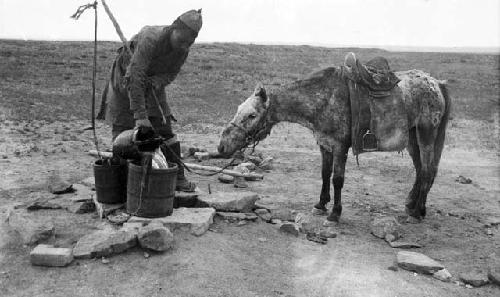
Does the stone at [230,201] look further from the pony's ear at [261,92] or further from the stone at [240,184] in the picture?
the stone at [240,184]

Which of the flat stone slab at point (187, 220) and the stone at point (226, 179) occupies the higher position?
the flat stone slab at point (187, 220)

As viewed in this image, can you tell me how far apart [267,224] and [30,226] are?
2849mm

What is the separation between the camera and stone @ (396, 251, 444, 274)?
5.35m

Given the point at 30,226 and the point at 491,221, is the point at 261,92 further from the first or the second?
the point at 491,221

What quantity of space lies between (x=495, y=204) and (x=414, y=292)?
4.48 metres

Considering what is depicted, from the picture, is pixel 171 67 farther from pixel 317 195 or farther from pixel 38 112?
pixel 38 112

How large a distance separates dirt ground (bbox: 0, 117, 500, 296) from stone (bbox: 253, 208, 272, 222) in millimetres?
189

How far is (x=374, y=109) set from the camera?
6777mm

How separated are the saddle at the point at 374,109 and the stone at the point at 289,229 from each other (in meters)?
1.43

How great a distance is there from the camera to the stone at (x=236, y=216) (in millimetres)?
6227

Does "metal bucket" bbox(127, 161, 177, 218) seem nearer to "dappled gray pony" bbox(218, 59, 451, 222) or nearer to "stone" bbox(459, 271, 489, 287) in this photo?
"dappled gray pony" bbox(218, 59, 451, 222)

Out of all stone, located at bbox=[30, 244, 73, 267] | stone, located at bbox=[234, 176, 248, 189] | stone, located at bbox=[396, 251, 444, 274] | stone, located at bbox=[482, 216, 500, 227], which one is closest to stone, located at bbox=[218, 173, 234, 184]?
A: stone, located at bbox=[234, 176, 248, 189]

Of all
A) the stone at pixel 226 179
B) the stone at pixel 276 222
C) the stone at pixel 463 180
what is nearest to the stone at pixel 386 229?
the stone at pixel 276 222

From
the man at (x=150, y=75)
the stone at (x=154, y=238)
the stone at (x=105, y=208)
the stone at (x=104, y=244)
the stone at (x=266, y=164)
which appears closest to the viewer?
the stone at (x=104, y=244)
